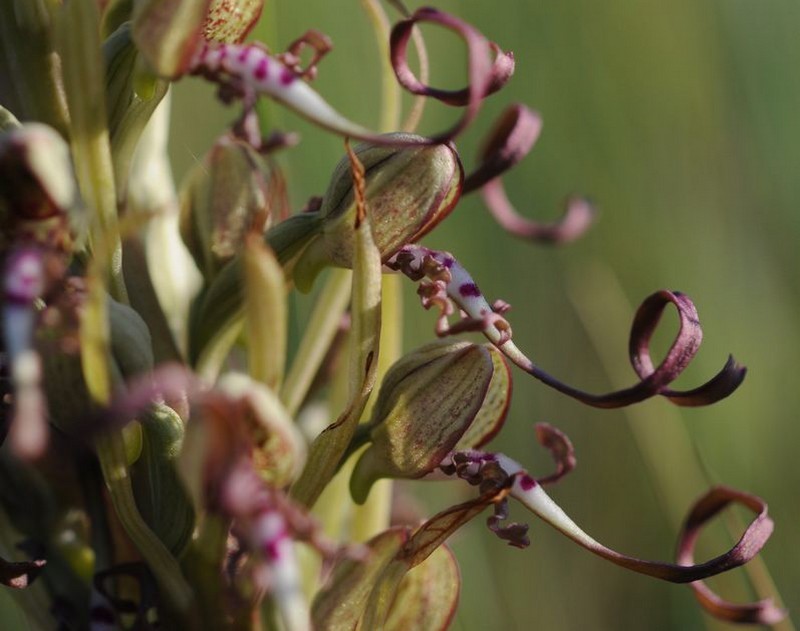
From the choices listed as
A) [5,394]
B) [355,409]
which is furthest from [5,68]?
[355,409]

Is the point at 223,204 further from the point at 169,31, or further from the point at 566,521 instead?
the point at 566,521

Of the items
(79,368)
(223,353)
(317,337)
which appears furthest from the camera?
(317,337)

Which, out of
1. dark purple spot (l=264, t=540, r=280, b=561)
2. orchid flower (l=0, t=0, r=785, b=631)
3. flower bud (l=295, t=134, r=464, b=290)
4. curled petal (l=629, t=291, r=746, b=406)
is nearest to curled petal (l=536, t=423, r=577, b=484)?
orchid flower (l=0, t=0, r=785, b=631)

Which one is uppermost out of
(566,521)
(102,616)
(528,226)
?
(528,226)

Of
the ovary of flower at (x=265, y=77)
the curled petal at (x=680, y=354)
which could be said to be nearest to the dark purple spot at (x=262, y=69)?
the ovary of flower at (x=265, y=77)

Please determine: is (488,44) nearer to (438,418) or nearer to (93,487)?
(438,418)

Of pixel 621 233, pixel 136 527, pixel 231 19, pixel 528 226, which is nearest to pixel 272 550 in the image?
pixel 136 527
